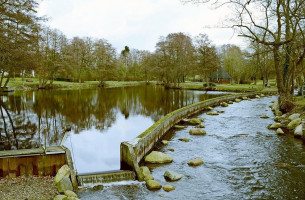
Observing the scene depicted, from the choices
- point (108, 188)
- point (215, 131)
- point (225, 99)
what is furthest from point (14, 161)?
point (225, 99)

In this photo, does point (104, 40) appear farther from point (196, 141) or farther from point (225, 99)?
point (196, 141)

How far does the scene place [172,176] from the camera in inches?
374

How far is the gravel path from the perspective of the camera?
25.1 feet

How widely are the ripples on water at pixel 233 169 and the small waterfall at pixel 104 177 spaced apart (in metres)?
0.54

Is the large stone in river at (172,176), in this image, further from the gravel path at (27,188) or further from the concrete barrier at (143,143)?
the gravel path at (27,188)

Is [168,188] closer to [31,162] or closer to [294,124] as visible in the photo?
[31,162]

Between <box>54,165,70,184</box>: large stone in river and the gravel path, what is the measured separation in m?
0.22

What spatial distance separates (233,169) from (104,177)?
532 centimetres

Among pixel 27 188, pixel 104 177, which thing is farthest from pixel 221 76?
pixel 27 188

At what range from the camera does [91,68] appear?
72.2 m

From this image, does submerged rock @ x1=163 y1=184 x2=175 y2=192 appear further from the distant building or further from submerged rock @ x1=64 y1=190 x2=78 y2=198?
the distant building

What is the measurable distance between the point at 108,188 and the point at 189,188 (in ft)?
9.47

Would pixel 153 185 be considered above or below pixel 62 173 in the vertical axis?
below

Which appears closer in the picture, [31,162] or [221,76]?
[31,162]
